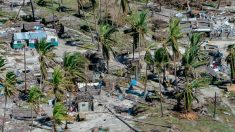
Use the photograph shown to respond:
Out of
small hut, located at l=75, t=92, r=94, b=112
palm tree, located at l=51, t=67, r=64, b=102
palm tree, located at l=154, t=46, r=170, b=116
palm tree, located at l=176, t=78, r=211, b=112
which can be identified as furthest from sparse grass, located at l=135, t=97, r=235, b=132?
palm tree, located at l=51, t=67, r=64, b=102

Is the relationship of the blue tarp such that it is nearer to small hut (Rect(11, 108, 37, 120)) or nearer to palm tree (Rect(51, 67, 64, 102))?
small hut (Rect(11, 108, 37, 120))

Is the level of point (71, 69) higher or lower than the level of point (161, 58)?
higher

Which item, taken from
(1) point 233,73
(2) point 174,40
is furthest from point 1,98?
(1) point 233,73

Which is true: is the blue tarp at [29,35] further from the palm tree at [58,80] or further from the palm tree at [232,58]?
the palm tree at [232,58]

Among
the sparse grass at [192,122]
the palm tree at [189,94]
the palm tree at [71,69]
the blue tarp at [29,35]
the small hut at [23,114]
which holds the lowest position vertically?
the sparse grass at [192,122]

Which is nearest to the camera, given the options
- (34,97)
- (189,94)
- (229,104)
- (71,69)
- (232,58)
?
(34,97)

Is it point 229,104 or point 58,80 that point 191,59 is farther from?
point 58,80

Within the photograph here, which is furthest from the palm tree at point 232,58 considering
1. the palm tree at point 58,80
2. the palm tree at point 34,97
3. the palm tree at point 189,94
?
the palm tree at point 34,97

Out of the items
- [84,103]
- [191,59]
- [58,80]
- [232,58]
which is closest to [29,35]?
[84,103]

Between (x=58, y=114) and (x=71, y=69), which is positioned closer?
(x=58, y=114)

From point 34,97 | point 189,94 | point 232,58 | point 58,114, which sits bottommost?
point 189,94

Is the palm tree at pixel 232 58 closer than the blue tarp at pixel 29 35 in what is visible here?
Yes
